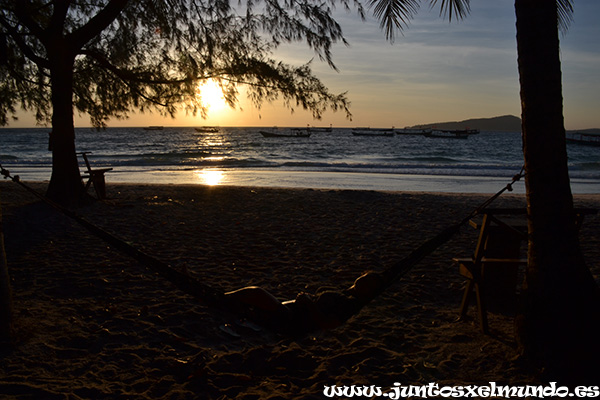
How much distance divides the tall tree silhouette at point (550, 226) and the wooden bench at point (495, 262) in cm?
43

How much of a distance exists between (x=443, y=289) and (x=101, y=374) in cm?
353

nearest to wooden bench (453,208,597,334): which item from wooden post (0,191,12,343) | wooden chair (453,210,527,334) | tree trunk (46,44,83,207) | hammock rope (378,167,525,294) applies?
wooden chair (453,210,527,334)

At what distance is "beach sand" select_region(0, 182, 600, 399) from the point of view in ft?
9.96

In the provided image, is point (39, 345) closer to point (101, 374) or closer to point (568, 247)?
point (101, 374)

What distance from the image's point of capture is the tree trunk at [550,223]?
9.52ft

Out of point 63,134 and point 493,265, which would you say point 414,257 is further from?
point 63,134

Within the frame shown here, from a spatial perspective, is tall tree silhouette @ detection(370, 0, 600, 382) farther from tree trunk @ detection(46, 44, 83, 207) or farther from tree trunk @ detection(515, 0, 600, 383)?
tree trunk @ detection(46, 44, 83, 207)

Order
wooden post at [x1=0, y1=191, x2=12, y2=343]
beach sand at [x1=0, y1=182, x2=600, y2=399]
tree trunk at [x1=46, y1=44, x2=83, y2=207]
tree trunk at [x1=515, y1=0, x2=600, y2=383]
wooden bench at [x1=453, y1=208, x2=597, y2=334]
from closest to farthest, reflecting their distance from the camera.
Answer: tree trunk at [x1=515, y1=0, x2=600, y2=383]
beach sand at [x1=0, y1=182, x2=600, y2=399]
wooden post at [x1=0, y1=191, x2=12, y2=343]
wooden bench at [x1=453, y1=208, x2=597, y2=334]
tree trunk at [x1=46, y1=44, x2=83, y2=207]

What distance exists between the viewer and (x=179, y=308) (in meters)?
4.30

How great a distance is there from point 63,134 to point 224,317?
6.88 metres

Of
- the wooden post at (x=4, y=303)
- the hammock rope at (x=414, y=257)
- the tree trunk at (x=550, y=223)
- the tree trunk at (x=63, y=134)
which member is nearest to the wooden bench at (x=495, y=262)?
the hammock rope at (x=414, y=257)

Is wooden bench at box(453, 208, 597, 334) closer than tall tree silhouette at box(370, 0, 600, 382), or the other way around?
tall tree silhouette at box(370, 0, 600, 382)

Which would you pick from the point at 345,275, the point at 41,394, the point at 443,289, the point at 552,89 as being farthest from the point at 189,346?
the point at 552,89

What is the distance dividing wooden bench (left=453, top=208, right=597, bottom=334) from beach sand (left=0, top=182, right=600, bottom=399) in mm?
238
